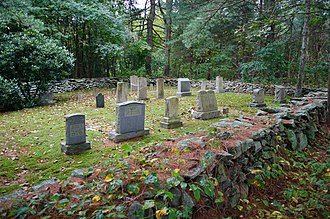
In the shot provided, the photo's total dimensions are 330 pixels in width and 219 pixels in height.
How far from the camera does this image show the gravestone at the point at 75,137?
580cm

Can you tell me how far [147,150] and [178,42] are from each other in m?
18.2

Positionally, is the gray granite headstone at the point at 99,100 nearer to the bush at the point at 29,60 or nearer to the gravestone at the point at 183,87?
the bush at the point at 29,60

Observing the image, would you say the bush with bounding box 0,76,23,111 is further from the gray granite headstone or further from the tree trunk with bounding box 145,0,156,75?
the tree trunk with bounding box 145,0,156,75

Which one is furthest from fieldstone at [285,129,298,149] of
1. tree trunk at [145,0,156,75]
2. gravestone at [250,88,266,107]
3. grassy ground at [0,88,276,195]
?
tree trunk at [145,0,156,75]

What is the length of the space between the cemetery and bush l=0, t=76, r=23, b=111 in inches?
38.6

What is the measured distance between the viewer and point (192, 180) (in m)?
3.10

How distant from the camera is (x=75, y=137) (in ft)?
19.4

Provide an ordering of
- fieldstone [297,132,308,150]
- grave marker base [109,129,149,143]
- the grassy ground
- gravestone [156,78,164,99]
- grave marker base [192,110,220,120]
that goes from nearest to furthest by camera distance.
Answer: the grassy ground < fieldstone [297,132,308,150] < grave marker base [109,129,149,143] < grave marker base [192,110,220,120] < gravestone [156,78,164,99]

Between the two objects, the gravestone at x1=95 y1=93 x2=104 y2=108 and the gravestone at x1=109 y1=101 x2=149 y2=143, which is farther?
the gravestone at x1=95 y1=93 x2=104 y2=108

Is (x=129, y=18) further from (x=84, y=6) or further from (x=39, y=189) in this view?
(x=39, y=189)

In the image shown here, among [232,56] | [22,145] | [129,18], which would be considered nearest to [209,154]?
[22,145]

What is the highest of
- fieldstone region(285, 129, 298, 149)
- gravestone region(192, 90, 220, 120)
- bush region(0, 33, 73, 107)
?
bush region(0, 33, 73, 107)

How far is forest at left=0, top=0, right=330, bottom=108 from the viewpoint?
10219 millimetres

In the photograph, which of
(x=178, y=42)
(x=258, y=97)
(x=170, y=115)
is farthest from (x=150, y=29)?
(x=170, y=115)
